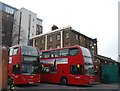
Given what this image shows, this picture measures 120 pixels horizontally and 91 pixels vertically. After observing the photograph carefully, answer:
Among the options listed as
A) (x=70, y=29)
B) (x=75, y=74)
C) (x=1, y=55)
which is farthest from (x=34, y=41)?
(x=1, y=55)

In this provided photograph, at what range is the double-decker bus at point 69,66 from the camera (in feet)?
68.8

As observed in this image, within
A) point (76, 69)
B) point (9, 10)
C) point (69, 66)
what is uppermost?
point (9, 10)

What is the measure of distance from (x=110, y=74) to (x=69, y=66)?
11.3 meters

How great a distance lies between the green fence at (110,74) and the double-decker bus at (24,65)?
14083mm

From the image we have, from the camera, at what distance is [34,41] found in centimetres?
5047

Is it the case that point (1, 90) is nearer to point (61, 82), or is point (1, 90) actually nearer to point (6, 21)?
point (61, 82)

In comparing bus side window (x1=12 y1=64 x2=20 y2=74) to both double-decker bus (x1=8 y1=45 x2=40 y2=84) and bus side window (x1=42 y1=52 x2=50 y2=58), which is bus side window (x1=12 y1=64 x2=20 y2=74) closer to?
double-decker bus (x1=8 y1=45 x2=40 y2=84)

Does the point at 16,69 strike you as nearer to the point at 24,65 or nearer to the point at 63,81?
the point at 24,65

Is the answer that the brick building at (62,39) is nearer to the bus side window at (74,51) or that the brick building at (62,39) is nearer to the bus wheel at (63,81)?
the bus wheel at (63,81)

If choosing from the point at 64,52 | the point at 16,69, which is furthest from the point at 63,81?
the point at 16,69

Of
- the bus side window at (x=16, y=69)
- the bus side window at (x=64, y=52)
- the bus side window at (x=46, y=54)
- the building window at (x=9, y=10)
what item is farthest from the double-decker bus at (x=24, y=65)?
the building window at (x=9, y=10)

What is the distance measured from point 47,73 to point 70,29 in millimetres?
18408

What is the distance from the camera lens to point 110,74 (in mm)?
30922

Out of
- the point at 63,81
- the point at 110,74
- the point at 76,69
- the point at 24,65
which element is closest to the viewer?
the point at 24,65
